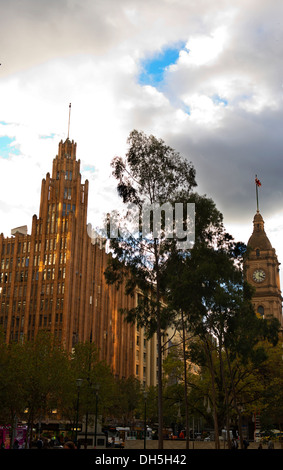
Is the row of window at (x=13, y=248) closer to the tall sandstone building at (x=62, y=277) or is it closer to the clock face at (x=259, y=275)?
the tall sandstone building at (x=62, y=277)

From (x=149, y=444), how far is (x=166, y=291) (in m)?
18.6

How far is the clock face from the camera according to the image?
432ft

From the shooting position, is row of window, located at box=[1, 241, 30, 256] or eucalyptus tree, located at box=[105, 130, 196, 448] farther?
row of window, located at box=[1, 241, 30, 256]

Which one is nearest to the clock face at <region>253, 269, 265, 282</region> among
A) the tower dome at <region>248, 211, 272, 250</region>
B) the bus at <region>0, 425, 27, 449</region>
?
the tower dome at <region>248, 211, 272, 250</region>

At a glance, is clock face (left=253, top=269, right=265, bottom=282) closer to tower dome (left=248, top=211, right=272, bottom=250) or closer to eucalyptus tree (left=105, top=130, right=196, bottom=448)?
tower dome (left=248, top=211, right=272, bottom=250)

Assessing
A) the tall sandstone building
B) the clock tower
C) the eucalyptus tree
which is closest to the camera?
the eucalyptus tree

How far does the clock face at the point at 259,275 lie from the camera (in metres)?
132

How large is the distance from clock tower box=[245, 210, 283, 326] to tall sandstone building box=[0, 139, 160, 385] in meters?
35.3

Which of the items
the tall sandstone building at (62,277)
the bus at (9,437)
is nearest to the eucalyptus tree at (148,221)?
the bus at (9,437)

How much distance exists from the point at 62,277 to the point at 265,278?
5123cm

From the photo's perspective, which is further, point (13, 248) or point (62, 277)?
point (13, 248)

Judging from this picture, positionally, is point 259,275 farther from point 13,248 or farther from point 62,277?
point 13,248

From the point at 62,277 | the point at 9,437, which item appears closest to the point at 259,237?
the point at 62,277

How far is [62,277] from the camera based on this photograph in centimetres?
→ 11369
